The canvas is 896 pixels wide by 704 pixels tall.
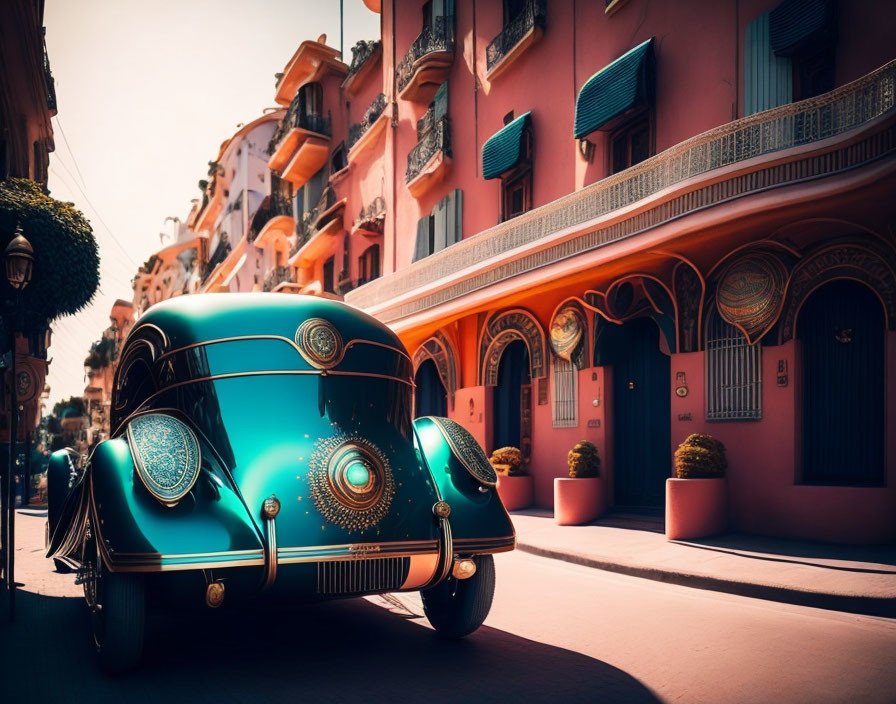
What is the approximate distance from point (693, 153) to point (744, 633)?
25.0 ft

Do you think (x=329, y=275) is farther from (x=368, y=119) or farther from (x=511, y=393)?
(x=511, y=393)

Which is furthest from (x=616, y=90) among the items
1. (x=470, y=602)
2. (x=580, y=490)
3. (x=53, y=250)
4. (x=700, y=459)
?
(x=470, y=602)

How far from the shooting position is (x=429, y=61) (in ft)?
70.8

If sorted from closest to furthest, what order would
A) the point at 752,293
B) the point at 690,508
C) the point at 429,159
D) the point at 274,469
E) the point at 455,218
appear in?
the point at 274,469 < the point at 690,508 < the point at 752,293 < the point at 455,218 < the point at 429,159

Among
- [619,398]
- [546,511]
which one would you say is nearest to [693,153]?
[619,398]

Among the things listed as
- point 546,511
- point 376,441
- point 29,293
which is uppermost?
point 29,293

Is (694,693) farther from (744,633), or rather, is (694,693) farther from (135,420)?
(135,420)

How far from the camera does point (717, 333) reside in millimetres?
13023

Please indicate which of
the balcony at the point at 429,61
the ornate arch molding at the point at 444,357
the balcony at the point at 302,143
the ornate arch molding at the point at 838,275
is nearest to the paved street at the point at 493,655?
the ornate arch molding at the point at 838,275

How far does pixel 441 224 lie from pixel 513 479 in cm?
758

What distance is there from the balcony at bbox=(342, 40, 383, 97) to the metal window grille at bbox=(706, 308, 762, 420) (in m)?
A: 17.6

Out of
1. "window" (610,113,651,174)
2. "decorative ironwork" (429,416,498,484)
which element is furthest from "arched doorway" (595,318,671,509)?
"decorative ironwork" (429,416,498,484)

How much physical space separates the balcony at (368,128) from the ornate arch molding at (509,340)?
905cm

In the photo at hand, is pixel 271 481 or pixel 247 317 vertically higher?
pixel 247 317
